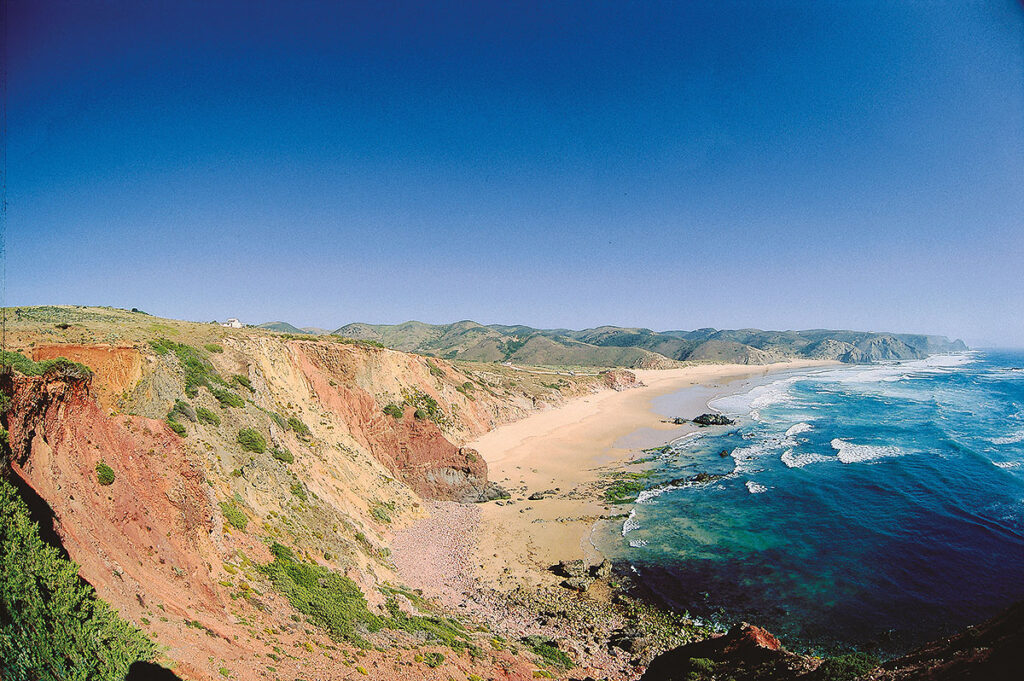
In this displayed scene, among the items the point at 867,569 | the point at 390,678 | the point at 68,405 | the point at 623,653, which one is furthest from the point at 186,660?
the point at 867,569

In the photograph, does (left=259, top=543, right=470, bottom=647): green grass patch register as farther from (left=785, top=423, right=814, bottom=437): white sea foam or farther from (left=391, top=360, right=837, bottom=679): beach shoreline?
(left=785, top=423, right=814, bottom=437): white sea foam

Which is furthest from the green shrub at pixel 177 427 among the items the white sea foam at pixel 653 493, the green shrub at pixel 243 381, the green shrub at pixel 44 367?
the white sea foam at pixel 653 493

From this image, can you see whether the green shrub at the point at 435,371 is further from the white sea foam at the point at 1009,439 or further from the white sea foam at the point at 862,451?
the white sea foam at the point at 1009,439

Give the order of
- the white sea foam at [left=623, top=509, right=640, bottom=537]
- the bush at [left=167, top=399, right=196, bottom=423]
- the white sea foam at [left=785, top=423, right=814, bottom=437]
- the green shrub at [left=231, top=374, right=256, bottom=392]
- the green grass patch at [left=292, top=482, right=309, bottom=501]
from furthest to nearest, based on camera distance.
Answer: the white sea foam at [left=785, top=423, right=814, bottom=437] < the white sea foam at [left=623, top=509, right=640, bottom=537] < the green shrub at [left=231, top=374, right=256, bottom=392] < the green grass patch at [left=292, top=482, right=309, bottom=501] < the bush at [left=167, top=399, right=196, bottom=423]

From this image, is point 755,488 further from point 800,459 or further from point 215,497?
point 215,497

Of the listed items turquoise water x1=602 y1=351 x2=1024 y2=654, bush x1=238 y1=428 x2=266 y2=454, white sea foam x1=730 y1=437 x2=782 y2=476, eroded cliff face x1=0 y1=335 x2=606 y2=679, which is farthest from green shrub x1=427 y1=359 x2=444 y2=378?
white sea foam x1=730 y1=437 x2=782 y2=476

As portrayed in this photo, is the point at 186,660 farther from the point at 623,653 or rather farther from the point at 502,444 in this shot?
the point at 502,444
